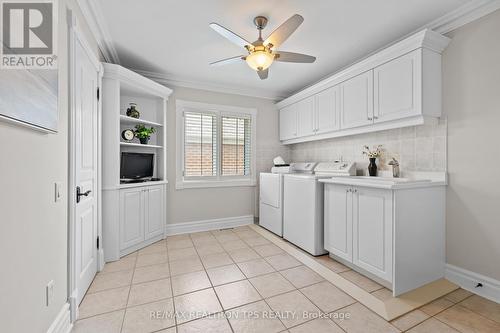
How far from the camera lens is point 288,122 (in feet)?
14.0

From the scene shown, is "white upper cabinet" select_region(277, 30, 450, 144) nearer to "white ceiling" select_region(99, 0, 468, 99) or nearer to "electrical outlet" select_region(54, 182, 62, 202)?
"white ceiling" select_region(99, 0, 468, 99)

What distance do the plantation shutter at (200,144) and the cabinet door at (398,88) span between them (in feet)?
8.49

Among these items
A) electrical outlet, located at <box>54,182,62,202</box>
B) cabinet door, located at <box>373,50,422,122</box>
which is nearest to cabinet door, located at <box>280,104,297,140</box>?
cabinet door, located at <box>373,50,422,122</box>

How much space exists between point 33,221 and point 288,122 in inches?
149

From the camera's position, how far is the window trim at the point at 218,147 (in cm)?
375

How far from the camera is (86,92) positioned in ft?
6.77

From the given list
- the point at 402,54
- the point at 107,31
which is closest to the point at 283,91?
the point at 402,54

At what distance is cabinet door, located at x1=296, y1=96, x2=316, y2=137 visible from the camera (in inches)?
143

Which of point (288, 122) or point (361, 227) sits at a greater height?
point (288, 122)

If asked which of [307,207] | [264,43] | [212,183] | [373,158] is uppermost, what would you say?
[264,43]

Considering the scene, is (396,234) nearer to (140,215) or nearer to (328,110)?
(328,110)

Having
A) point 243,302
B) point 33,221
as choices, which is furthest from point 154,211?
point 33,221

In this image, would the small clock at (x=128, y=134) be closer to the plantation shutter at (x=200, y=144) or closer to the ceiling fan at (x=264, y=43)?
the plantation shutter at (x=200, y=144)

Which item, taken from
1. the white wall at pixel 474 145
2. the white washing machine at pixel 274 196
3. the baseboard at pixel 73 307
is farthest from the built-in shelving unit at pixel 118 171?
the white wall at pixel 474 145
